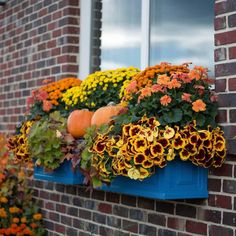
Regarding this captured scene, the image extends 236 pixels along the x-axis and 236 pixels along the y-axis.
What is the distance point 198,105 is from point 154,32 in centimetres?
120

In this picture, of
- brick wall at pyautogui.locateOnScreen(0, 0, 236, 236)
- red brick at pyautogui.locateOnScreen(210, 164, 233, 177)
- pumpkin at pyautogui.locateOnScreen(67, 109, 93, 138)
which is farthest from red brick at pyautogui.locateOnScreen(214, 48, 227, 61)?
pumpkin at pyautogui.locateOnScreen(67, 109, 93, 138)

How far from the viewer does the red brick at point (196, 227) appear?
372 cm

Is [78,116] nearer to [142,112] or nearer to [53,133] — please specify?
[53,133]

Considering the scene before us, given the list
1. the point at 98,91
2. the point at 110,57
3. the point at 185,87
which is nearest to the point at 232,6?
the point at 185,87

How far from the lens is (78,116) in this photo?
14.7ft

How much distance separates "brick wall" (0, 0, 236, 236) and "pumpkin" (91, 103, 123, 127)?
1.89 ft

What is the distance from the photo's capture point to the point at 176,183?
3.54 m

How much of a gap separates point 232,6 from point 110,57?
177 cm

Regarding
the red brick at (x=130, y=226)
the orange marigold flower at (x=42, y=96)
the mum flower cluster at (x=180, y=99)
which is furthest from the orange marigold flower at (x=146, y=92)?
the orange marigold flower at (x=42, y=96)

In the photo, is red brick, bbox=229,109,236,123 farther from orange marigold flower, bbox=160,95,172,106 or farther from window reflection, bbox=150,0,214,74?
window reflection, bbox=150,0,214,74

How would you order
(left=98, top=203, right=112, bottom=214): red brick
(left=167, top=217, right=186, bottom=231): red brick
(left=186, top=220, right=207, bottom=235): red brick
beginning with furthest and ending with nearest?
Result: (left=98, top=203, right=112, bottom=214): red brick
(left=167, top=217, right=186, bottom=231): red brick
(left=186, top=220, right=207, bottom=235): red brick

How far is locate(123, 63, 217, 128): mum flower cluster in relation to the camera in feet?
11.7

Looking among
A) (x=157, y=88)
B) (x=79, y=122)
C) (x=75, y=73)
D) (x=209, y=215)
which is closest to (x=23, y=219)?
(x=75, y=73)

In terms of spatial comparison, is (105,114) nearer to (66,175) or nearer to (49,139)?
(49,139)
